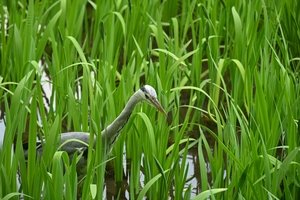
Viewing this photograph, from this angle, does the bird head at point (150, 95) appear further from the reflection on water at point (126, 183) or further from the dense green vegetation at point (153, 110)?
the reflection on water at point (126, 183)

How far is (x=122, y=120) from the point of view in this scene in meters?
3.50

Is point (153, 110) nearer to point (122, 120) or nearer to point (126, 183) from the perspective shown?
point (122, 120)

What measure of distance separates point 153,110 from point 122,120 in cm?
32

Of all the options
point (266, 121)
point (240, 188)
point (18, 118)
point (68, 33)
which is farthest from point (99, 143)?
point (68, 33)

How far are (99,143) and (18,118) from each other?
38cm

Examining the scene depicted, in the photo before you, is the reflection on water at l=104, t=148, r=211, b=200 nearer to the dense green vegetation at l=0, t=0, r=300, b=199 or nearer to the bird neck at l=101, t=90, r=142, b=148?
the dense green vegetation at l=0, t=0, r=300, b=199

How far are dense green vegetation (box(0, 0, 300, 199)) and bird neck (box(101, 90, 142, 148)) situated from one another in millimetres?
64

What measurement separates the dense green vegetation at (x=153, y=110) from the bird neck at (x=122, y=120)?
6 centimetres

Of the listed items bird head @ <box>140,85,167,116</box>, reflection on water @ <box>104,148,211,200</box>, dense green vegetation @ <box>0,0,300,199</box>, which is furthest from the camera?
reflection on water @ <box>104,148,211,200</box>

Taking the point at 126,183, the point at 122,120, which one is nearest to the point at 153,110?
the point at 122,120

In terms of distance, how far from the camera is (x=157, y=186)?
344 centimetres

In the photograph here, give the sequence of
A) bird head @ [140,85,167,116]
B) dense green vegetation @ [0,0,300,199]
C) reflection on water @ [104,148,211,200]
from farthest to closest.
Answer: reflection on water @ [104,148,211,200]
bird head @ [140,85,167,116]
dense green vegetation @ [0,0,300,199]

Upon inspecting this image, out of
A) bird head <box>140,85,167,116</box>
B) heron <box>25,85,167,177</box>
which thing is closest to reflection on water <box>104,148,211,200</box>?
heron <box>25,85,167,177</box>

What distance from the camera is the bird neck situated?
347cm
